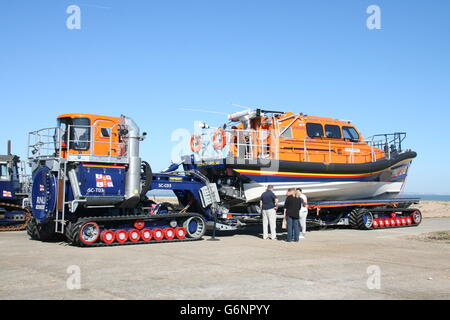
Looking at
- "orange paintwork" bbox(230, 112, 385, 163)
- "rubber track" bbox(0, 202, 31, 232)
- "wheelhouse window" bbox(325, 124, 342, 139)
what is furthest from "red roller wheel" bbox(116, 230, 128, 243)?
"wheelhouse window" bbox(325, 124, 342, 139)

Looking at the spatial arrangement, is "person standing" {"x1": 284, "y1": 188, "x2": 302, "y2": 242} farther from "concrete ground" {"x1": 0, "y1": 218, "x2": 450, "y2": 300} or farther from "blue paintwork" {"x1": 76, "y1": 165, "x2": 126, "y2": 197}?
"blue paintwork" {"x1": 76, "y1": 165, "x2": 126, "y2": 197}

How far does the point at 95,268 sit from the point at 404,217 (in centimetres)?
1550

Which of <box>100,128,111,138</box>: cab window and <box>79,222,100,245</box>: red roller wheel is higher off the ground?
<box>100,128,111,138</box>: cab window

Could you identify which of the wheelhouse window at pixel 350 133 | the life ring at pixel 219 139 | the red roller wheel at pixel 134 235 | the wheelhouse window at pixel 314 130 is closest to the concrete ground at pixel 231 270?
the red roller wheel at pixel 134 235

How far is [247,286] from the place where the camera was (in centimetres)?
779

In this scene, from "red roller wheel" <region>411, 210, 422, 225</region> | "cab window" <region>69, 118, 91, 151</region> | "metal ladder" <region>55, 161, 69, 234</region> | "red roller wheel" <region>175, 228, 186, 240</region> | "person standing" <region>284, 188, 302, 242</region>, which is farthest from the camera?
"red roller wheel" <region>411, 210, 422, 225</region>

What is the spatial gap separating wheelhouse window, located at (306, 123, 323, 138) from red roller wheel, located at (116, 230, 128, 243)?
7912 millimetres

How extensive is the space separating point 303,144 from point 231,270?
926 cm

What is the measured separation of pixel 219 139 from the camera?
17.0 meters

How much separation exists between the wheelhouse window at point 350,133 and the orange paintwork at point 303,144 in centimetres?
13

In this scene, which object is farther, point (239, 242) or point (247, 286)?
point (239, 242)

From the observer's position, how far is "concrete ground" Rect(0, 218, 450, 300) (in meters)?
7.29

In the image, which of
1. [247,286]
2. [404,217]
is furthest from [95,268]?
[404,217]
